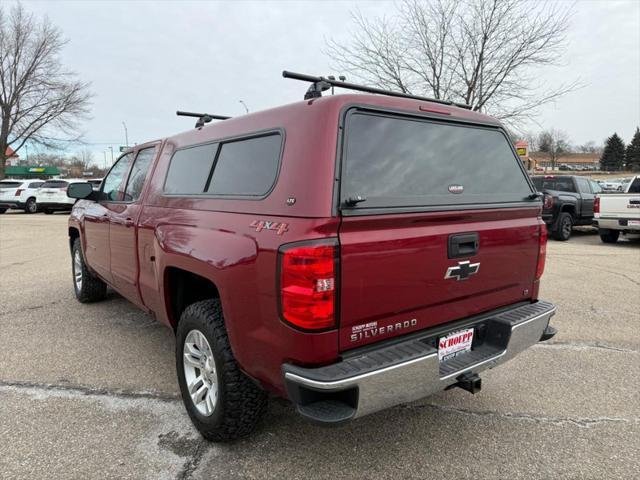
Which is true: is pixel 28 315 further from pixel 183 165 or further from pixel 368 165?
pixel 368 165

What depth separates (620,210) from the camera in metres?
10.9

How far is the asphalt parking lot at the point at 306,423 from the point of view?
254cm

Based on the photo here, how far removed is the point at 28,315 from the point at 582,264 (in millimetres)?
8704

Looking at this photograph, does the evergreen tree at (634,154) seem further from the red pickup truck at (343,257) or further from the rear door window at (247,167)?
the rear door window at (247,167)

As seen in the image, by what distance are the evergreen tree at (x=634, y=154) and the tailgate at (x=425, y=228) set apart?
87.7 metres

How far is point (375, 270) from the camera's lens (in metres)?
2.20

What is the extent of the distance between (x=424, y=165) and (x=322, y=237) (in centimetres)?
89

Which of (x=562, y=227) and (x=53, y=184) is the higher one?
(x=53, y=184)

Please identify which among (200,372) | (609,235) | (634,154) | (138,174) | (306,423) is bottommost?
(306,423)

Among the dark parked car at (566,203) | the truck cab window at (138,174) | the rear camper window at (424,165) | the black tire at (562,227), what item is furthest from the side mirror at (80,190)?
the black tire at (562,227)

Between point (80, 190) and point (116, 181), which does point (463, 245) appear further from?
point (80, 190)

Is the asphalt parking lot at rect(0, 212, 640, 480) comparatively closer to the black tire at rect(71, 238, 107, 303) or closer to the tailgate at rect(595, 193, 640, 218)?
the black tire at rect(71, 238, 107, 303)

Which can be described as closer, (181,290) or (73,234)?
(181,290)

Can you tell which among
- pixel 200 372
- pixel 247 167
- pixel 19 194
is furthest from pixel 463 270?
pixel 19 194
